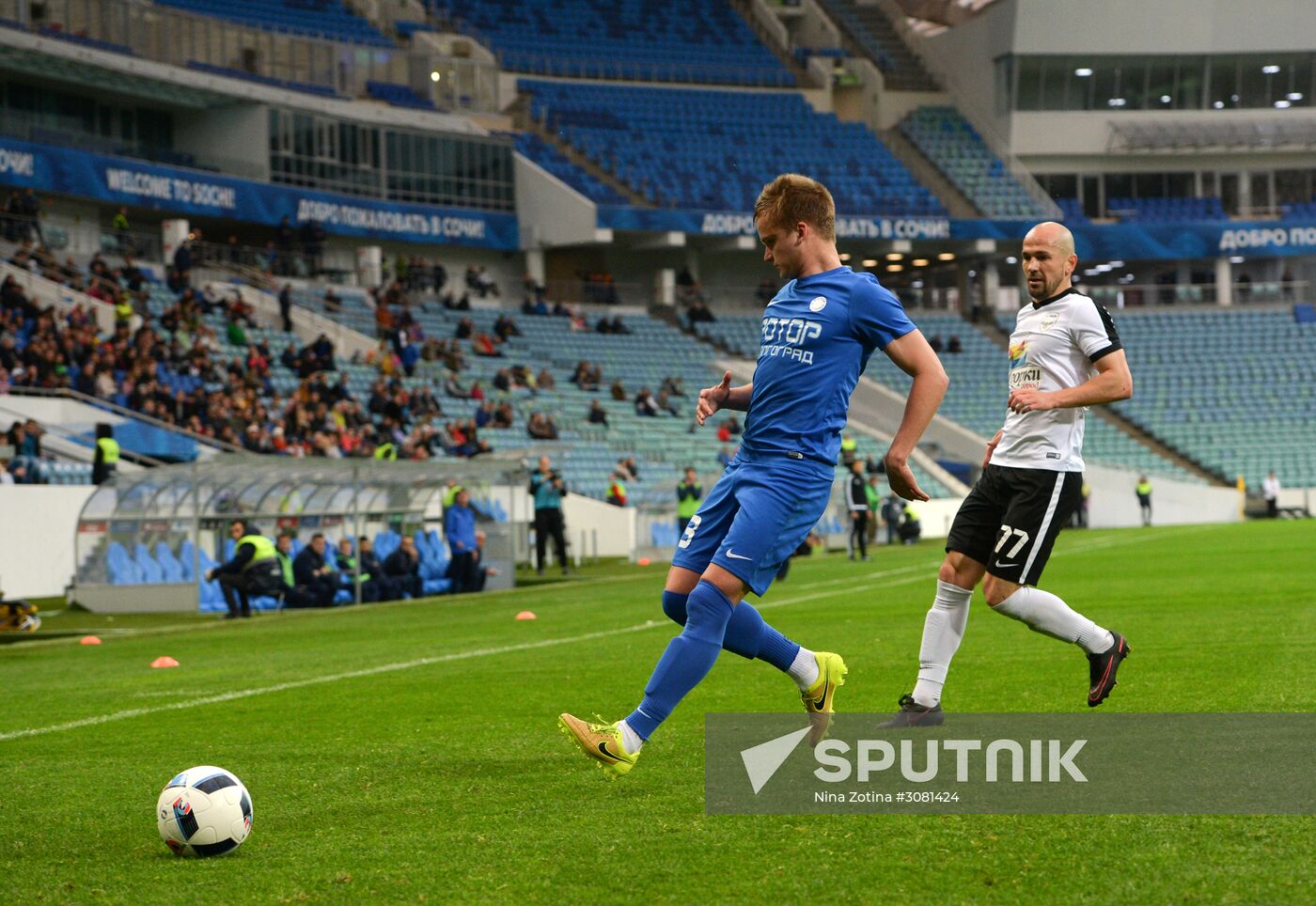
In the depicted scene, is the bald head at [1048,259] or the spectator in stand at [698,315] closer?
the bald head at [1048,259]

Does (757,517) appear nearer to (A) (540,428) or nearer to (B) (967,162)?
(A) (540,428)

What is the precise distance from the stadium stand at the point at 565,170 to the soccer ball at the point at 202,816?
4764 centimetres

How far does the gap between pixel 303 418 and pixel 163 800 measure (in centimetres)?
2631

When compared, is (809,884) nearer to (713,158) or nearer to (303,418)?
(303,418)

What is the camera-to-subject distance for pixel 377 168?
49.2m

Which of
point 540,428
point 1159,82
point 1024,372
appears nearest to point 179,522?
point 1024,372

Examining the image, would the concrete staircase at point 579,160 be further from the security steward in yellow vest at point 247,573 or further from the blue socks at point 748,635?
the blue socks at point 748,635

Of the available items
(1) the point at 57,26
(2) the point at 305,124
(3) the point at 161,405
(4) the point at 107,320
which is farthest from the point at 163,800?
(2) the point at 305,124

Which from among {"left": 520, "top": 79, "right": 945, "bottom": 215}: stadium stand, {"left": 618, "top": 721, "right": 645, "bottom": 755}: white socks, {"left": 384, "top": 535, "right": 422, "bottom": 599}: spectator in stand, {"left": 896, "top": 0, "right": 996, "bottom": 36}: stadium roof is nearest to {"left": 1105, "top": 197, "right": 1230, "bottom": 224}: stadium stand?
{"left": 520, "top": 79, "right": 945, "bottom": 215}: stadium stand

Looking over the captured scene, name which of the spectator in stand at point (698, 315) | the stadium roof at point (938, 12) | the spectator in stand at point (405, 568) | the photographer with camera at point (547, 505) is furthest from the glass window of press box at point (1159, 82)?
the spectator in stand at point (405, 568)

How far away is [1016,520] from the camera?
23.0ft

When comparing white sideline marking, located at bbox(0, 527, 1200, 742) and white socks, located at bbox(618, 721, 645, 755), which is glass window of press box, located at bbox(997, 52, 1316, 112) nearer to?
white sideline marking, located at bbox(0, 527, 1200, 742)

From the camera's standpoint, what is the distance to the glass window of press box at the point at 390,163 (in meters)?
46.6

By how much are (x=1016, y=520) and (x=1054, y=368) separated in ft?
2.40
